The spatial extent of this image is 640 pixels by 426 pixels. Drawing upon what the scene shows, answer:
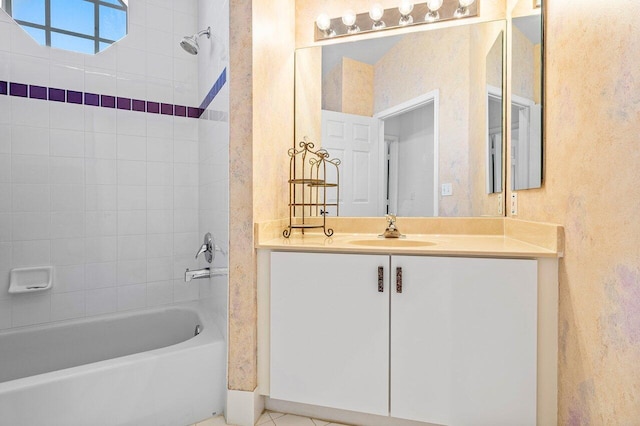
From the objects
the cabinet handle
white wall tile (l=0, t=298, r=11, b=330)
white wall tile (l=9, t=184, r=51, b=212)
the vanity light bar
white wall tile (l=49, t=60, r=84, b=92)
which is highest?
the vanity light bar

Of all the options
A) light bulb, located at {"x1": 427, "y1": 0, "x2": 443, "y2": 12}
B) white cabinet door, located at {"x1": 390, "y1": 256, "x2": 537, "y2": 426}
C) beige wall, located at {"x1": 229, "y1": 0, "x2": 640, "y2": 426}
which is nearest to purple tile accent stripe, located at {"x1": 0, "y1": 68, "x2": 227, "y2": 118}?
beige wall, located at {"x1": 229, "y1": 0, "x2": 640, "y2": 426}

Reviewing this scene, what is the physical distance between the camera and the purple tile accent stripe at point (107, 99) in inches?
66.7

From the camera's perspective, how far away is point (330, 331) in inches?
52.0

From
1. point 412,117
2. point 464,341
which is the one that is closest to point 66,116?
point 412,117

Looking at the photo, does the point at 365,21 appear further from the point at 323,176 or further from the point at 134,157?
the point at 134,157

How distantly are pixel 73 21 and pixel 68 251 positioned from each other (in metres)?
1.38

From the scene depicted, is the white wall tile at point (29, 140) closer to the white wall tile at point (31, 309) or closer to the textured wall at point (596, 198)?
the white wall tile at point (31, 309)

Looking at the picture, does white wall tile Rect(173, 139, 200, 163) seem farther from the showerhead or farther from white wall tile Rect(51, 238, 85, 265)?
white wall tile Rect(51, 238, 85, 265)

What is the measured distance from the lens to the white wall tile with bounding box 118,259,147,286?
6.51ft

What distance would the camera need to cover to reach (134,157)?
2006 mm

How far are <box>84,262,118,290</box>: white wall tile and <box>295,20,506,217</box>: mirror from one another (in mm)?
1396

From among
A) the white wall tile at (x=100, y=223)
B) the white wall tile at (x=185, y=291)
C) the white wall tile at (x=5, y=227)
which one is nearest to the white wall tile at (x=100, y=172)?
the white wall tile at (x=100, y=223)

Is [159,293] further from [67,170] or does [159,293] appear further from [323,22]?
[323,22]

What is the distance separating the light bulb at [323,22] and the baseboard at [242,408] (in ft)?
6.46
